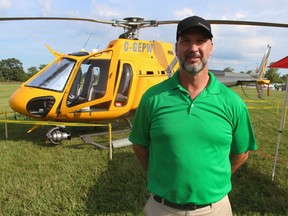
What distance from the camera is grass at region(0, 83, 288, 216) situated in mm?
4047

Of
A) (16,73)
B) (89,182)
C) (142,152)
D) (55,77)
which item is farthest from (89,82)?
(16,73)

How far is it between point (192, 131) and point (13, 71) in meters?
114

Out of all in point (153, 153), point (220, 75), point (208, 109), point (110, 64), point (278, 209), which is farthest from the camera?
point (220, 75)

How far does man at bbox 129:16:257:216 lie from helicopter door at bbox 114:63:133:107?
5340 millimetres

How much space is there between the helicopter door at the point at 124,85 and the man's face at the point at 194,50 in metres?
5.43

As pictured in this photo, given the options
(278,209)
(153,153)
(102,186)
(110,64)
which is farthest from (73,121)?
(153,153)

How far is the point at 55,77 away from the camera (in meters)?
7.05

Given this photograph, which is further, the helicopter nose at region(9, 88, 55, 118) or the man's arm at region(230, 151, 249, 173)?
the helicopter nose at region(9, 88, 55, 118)

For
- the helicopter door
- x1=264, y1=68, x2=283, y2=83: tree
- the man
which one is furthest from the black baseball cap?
x1=264, y1=68, x2=283, y2=83: tree

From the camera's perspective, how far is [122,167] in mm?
5590

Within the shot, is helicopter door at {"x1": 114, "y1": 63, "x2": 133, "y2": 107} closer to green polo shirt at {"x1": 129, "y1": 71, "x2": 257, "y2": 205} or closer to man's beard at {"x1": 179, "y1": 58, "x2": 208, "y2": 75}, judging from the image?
green polo shirt at {"x1": 129, "y1": 71, "x2": 257, "y2": 205}

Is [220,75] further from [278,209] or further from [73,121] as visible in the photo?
[278,209]

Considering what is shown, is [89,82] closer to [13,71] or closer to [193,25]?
[193,25]

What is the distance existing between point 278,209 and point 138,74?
4609 millimetres
